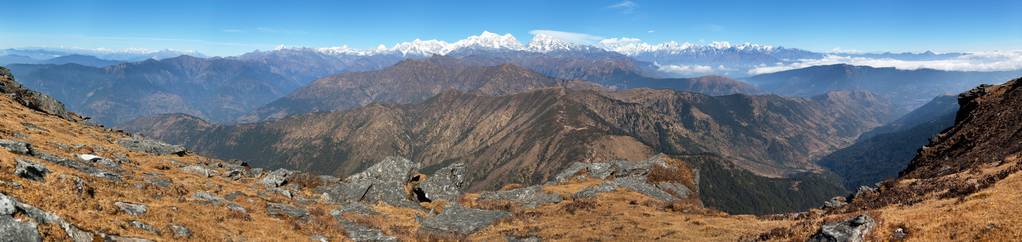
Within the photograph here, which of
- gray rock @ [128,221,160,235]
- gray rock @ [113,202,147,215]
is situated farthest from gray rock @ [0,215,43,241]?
gray rock @ [113,202,147,215]

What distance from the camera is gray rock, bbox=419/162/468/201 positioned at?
50.5 m

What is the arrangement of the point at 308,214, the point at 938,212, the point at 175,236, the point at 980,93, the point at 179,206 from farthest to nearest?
the point at 980,93, the point at 308,214, the point at 179,206, the point at 938,212, the point at 175,236

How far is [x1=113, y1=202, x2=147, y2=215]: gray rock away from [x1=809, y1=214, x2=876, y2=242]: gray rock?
32.2m

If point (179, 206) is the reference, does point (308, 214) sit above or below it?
below

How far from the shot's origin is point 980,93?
243 feet

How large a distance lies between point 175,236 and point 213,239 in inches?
63.8

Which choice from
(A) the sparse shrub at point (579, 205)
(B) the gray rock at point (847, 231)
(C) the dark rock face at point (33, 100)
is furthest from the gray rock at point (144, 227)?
(C) the dark rock face at point (33, 100)

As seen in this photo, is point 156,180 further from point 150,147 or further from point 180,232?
point 150,147

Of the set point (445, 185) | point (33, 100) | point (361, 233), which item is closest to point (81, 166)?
point (361, 233)

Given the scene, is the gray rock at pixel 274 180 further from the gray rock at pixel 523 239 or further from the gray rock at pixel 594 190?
the gray rock at pixel 594 190

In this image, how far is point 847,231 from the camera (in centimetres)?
2034

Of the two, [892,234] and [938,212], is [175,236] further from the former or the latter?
[938,212]

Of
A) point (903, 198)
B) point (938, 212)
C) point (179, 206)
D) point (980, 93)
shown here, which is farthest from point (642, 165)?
point (980, 93)

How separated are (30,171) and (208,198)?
1063cm
